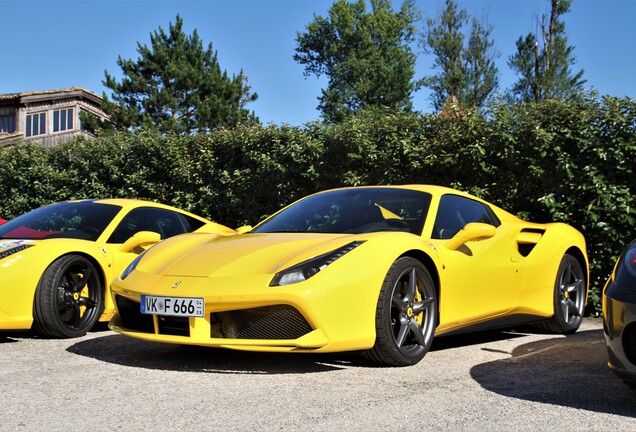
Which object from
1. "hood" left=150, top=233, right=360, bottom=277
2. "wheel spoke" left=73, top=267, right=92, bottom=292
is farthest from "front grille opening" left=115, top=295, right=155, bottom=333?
"wheel spoke" left=73, top=267, right=92, bottom=292

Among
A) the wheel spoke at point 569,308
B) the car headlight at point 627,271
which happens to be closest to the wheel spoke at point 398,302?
the car headlight at point 627,271

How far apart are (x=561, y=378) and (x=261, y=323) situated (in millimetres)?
1740

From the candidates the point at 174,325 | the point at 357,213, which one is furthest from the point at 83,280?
the point at 357,213

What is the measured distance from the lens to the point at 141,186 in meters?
11.5

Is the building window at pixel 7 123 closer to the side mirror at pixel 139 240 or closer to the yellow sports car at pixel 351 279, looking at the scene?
the side mirror at pixel 139 240

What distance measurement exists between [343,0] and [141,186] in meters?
47.2

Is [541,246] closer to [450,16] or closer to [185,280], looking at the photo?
[185,280]

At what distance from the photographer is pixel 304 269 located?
4.31 meters

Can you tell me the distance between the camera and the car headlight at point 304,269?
426 cm

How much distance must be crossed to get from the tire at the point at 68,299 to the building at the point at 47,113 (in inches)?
1312

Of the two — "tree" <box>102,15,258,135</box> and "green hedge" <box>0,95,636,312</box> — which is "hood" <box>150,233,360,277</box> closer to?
"green hedge" <box>0,95,636,312</box>

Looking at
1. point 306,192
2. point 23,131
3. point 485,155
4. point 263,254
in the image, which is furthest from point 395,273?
point 23,131

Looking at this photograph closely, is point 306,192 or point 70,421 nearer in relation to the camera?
point 70,421

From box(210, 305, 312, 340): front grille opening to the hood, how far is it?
239 millimetres
